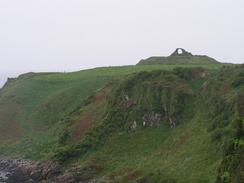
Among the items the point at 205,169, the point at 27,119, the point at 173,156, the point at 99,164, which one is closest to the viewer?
the point at 205,169

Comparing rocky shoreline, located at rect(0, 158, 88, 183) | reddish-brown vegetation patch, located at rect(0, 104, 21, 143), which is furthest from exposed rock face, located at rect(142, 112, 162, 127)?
reddish-brown vegetation patch, located at rect(0, 104, 21, 143)

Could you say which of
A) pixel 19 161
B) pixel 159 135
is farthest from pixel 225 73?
pixel 19 161

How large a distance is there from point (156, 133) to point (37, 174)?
1913cm

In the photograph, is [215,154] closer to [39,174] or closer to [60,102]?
[39,174]

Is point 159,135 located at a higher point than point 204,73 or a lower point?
lower

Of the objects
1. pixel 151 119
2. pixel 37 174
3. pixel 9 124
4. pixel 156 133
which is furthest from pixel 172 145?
pixel 9 124

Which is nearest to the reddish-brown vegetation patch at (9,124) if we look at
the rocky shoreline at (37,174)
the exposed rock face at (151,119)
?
the rocky shoreline at (37,174)

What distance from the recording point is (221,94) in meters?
79.0

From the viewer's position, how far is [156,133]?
81625mm

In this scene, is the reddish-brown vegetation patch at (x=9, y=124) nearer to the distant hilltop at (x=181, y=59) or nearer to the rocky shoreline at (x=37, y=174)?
the rocky shoreline at (x=37, y=174)

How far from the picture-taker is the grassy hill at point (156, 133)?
6291 cm

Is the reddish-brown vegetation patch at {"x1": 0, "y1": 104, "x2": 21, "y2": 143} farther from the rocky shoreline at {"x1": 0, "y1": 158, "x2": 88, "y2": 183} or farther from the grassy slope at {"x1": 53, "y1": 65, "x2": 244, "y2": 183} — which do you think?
the grassy slope at {"x1": 53, "y1": 65, "x2": 244, "y2": 183}

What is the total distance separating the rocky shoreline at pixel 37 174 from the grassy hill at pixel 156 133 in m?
1.61

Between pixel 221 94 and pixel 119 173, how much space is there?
64.3ft
